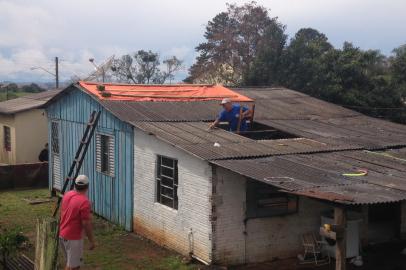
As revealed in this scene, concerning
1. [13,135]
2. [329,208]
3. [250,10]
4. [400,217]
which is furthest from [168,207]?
[250,10]

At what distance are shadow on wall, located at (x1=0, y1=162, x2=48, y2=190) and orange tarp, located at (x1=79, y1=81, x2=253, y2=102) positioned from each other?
648 centimetres

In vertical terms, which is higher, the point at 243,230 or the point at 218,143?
the point at 218,143

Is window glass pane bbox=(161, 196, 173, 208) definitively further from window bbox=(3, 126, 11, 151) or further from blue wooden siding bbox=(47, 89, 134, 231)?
window bbox=(3, 126, 11, 151)

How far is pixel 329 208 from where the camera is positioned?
12.1 metres

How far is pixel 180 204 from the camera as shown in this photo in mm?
11516

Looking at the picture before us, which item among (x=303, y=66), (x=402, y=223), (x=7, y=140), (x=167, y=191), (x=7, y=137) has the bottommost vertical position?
(x=402, y=223)

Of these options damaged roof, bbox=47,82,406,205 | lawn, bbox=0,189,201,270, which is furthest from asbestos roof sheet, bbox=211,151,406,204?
lawn, bbox=0,189,201,270

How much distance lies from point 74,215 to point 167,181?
4.36 metres

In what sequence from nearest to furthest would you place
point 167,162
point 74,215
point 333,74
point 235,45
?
point 74,215 → point 167,162 → point 333,74 → point 235,45

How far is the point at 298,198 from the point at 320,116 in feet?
18.5

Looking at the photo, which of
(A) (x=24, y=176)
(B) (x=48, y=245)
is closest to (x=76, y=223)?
(B) (x=48, y=245)

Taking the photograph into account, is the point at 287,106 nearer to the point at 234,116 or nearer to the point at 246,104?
the point at 246,104

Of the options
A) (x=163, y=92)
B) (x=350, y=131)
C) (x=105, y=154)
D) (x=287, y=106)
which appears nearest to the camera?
(x=350, y=131)

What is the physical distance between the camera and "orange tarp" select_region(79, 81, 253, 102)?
15227 millimetres
